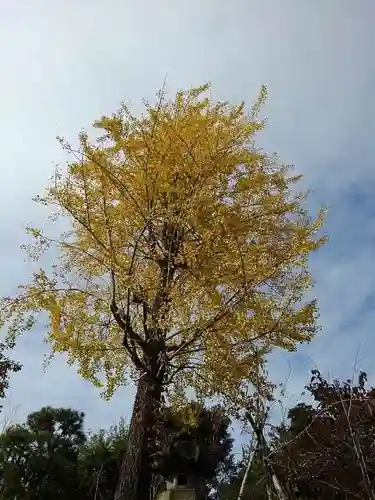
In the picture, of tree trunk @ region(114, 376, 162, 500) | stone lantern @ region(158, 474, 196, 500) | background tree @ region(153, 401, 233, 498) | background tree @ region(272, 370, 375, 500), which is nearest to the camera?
background tree @ region(272, 370, 375, 500)

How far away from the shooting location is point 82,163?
5.39m

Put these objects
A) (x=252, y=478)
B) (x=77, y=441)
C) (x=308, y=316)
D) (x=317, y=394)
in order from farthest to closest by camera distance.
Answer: (x=77, y=441), (x=252, y=478), (x=317, y=394), (x=308, y=316)

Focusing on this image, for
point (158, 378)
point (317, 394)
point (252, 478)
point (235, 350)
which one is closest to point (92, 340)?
point (158, 378)

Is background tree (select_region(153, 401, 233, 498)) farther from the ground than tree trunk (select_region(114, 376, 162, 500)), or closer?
farther from the ground

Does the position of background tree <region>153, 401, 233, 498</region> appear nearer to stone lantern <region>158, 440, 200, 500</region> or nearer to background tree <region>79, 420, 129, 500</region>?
stone lantern <region>158, 440, 200, 500</region>

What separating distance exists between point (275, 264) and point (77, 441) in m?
10.4

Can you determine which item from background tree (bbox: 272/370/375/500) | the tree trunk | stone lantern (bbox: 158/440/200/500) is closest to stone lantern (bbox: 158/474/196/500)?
stone lantern (bbox: 158/440/200/500)

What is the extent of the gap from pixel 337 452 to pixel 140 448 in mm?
2610

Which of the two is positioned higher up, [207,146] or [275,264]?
[207,146]

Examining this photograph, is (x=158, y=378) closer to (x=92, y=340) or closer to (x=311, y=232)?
(x=92, y=340)

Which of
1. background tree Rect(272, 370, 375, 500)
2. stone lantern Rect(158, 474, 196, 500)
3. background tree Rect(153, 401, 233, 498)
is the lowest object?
background tree Rect(272, 370, 375, 500)

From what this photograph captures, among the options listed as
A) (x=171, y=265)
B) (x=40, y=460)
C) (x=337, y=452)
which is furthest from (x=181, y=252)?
(x=40, y=460)

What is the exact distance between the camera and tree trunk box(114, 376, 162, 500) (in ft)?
16.9

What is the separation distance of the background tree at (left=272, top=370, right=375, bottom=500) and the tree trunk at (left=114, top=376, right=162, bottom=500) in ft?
4.72
